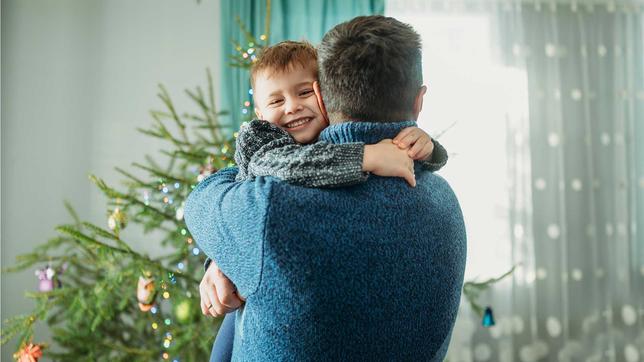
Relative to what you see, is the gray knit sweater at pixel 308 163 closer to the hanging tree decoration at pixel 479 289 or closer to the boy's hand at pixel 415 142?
the boy's hand at pixel 415 142

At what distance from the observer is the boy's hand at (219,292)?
808mm

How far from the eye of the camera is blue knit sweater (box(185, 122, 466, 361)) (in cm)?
68

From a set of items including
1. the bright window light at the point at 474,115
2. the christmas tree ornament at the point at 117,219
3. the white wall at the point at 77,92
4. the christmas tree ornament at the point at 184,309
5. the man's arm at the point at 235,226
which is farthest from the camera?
the bright window light at the point at 474,115

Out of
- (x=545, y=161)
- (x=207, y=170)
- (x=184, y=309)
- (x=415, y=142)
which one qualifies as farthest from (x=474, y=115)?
(x=415, y=142)

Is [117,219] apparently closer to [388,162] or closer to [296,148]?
[296,148]

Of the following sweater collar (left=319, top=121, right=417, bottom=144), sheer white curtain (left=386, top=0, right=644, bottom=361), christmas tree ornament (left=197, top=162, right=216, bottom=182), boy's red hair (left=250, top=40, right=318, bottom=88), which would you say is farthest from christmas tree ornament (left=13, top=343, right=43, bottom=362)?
sheer white curtain (left=386, top=0, right=644, bottom=361)

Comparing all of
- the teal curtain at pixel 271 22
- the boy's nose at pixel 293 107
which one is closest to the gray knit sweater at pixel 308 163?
the boy's nose at pixel 293 107

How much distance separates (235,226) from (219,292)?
0.16m

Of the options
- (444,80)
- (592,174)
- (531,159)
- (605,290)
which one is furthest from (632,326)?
(444,80)

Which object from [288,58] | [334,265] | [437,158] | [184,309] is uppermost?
[288,58]

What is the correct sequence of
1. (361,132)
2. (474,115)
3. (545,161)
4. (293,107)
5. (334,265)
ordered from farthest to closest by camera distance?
(545,161)
(474,115)
(293,107)
(361,132)
(334,265)

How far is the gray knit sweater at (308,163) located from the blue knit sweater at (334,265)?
0.7 inches

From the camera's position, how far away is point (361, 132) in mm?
803

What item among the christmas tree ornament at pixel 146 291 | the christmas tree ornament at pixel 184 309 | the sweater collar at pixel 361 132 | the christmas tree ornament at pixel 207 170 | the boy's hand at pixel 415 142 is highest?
the sweater collar at pixel 361 132
